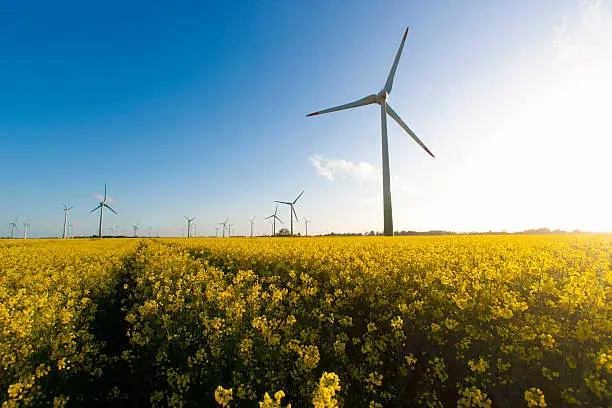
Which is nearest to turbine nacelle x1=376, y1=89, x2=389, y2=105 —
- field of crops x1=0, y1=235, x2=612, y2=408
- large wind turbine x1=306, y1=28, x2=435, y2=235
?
large wind turbine x1=306, y1=28, x2=435, y2=235

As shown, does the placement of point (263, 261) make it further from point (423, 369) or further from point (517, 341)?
point (517, 341)

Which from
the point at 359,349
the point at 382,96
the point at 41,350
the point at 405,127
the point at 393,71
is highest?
the point at 393,71

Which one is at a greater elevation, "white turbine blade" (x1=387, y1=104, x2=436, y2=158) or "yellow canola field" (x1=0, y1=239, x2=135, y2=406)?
"white turbine blade" (x1=387, y1=104, x2=436, y2=158)

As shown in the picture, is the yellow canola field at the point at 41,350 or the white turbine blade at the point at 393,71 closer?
the yellow canola field at the point at 41,350

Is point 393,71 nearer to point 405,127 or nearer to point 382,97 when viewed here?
point 382,97

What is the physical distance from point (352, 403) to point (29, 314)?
25.3 feet

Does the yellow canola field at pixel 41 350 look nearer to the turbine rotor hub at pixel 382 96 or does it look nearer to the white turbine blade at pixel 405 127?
the white turbine blade at pixel 405 127

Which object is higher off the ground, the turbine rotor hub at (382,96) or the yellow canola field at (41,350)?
the turbine rotor hub at (382,96)

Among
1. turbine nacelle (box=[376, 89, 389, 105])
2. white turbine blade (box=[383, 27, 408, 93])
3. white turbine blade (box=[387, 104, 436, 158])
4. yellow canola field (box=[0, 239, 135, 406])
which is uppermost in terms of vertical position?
white turbine blade (box=[383, 27, 408, 93])

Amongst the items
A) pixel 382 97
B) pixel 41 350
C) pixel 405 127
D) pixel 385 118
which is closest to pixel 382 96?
pixel 382 97

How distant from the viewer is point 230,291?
299 inches

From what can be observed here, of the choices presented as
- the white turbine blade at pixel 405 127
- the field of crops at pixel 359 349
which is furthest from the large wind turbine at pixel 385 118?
→ the field of crops at pixel 359 349

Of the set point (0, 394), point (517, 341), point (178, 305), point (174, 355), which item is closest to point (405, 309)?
point (517, 341)

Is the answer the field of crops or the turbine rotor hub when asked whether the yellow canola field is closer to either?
the field of crops
